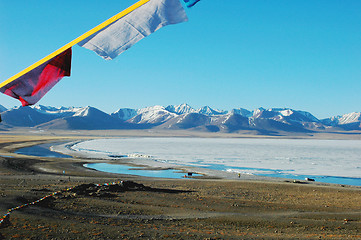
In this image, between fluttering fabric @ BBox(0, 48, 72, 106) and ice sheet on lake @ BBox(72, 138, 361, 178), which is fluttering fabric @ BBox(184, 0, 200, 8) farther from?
ice sheet on lake @ BBox(72, 138, 361, 178)

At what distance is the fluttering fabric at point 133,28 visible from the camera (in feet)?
12.8

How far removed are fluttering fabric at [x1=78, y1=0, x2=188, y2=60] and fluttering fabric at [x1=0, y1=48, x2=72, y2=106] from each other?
60 centimetres

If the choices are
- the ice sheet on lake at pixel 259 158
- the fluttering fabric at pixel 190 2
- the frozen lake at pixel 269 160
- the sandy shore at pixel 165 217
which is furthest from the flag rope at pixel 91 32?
the ice sheet on lake at pixel 259 158

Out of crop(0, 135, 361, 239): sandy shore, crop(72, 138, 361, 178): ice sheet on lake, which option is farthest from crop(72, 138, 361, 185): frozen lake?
crop(0, 135, 361, 239): sandy shore

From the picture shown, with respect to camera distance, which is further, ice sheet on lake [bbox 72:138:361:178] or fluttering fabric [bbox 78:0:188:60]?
ice sheet on lake [bbox 72:138:361:178]

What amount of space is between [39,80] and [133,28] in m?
1.44

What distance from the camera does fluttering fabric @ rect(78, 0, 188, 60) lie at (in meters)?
3.92

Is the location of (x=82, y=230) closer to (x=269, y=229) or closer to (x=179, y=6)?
(x=269, y=229)

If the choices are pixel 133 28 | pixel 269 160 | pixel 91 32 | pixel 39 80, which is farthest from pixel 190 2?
pixel 269 160

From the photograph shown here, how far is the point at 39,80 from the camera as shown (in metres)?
4.39

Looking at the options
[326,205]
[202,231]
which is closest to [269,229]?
[202,231]

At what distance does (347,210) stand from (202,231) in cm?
837

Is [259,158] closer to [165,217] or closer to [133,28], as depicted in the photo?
[165,217]

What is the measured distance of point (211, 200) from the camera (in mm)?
16062
